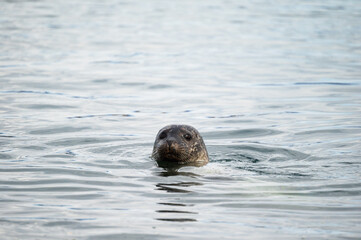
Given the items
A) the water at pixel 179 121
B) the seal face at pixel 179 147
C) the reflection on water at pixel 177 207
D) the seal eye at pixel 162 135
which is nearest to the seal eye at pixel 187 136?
the seal face at pixel 179 147

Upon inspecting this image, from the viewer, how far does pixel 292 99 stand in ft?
53.0

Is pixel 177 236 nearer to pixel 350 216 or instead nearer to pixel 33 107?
pixel 350 216

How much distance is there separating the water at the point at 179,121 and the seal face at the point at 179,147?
0.27 m

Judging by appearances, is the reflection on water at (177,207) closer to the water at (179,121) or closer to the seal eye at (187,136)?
the water at (179,121)

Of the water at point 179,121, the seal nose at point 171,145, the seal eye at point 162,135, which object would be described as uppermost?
the seal eye at point 162,135

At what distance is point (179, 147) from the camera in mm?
9797

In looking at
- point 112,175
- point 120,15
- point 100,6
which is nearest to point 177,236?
point 112,175

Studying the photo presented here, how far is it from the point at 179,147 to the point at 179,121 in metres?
4.04

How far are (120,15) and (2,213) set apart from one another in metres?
28.4

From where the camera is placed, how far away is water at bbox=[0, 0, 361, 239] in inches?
278

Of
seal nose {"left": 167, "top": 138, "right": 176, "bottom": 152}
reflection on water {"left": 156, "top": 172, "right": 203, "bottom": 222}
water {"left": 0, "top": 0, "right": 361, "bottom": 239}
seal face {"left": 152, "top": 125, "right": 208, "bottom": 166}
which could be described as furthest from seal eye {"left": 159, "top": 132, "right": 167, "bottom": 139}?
reflection on water {"left": 156, "top": 172, "right": 203, "bottom": 222}

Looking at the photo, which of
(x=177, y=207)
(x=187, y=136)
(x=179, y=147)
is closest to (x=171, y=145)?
(x=179, y=147)

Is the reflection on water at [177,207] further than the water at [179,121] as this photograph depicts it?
No

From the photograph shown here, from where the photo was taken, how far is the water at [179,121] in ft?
23.2
